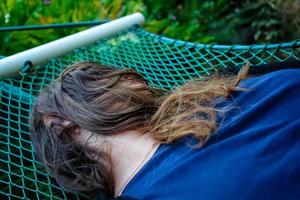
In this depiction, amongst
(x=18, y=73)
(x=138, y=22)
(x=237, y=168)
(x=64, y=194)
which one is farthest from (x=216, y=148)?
(x=138, y=22)

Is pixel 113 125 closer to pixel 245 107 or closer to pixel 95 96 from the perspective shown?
pixel 95 96

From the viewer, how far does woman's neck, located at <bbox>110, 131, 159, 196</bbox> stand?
87cm

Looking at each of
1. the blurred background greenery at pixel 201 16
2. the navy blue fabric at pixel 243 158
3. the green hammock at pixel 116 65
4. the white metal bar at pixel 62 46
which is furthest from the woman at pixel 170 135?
the blurred background greenery at pixel 201 16

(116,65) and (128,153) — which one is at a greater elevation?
(128,153)

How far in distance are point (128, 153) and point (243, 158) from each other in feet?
0.76

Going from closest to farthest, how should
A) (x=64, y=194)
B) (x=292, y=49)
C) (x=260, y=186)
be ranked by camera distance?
(x=260, y=186) < (x=64, y=194) < (x=292, y=49)

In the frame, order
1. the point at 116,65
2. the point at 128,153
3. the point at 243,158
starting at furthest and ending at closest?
the point at 116,65
the point at 128,153
the point at 243,158

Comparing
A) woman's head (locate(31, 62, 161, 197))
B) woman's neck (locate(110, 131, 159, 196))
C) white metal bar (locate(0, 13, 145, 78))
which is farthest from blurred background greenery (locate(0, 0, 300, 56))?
woman's neck (locate(110, 131, 159, 196))

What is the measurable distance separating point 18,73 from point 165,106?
73 centimetres

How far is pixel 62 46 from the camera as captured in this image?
5.30 ft

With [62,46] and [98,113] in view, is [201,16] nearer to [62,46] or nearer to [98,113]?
[62,46]

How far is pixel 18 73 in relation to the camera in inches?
58.7

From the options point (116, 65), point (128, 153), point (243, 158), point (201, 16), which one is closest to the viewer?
point (243, 158)

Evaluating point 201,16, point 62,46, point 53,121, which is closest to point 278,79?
point 53,121
